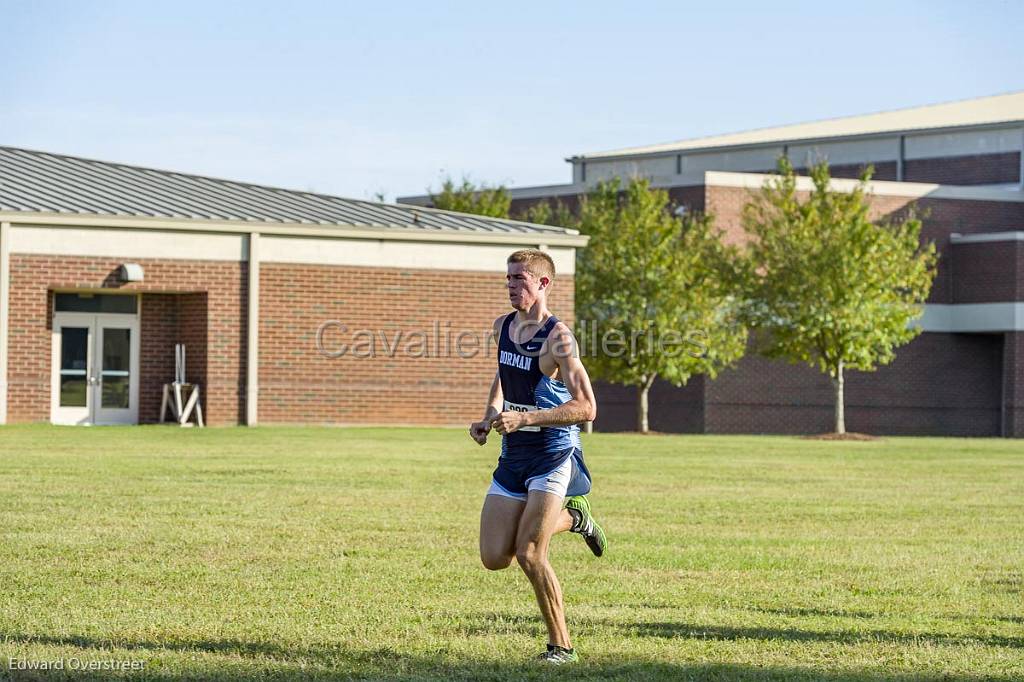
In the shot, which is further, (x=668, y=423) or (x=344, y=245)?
(x=668, y=423)

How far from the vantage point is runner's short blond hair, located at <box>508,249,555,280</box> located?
727 centimetres

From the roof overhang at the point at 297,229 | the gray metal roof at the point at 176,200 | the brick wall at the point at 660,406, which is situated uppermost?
the gray metal roof at the point at 176,200

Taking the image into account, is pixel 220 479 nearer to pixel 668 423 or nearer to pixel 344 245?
pixel 344 245

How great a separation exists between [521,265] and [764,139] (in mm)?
53882

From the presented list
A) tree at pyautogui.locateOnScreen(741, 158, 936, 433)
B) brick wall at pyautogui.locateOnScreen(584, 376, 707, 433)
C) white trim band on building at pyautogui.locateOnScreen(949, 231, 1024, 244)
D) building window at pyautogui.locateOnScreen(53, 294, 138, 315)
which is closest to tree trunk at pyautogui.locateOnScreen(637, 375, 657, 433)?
tree at pyautogui.locateOnScreen(741, 158, 936, 433)

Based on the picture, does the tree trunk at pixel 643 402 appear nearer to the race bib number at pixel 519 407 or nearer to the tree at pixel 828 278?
the tree at pixel 828 278

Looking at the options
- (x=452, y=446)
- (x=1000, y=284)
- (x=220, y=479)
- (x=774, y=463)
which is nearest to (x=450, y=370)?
(x=452, y=446)

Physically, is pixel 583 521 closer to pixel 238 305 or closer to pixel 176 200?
pixel 238 305

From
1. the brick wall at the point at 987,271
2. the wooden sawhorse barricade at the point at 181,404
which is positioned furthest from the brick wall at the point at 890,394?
the wooden sawhorse barricade at the point at 181,404

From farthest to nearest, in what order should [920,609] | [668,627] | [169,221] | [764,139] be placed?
[764,139] → [169,221] → [920,609] → [668,627]

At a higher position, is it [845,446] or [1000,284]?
[1000,284]

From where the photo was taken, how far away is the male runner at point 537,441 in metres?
7.27

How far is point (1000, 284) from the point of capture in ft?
154

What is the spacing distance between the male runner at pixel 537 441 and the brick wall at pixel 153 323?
77.7ft
